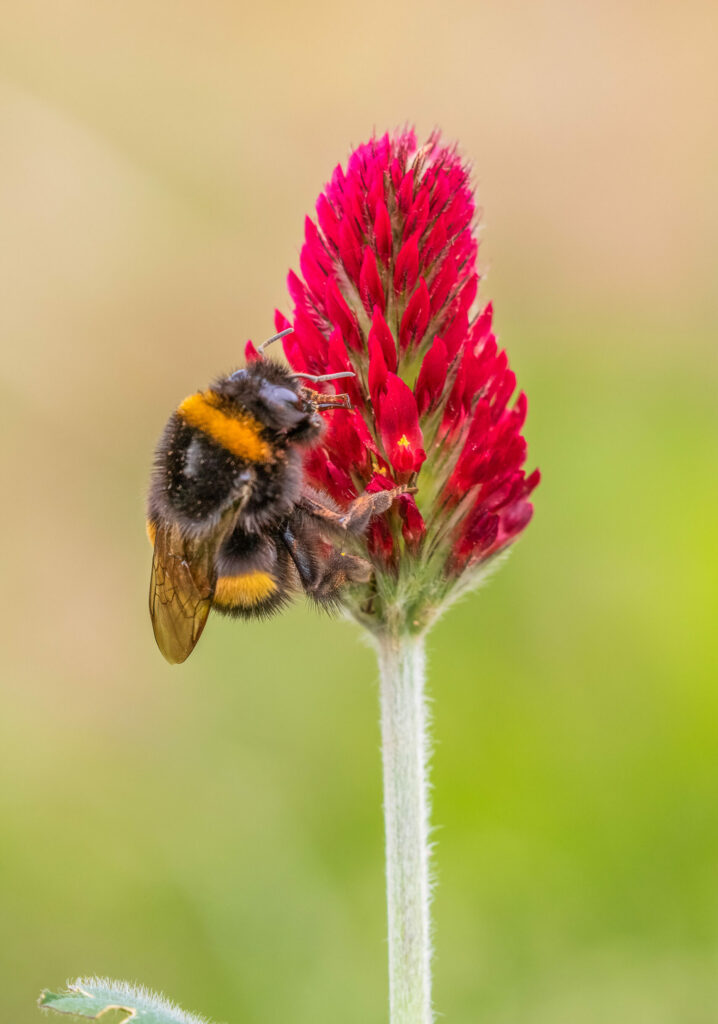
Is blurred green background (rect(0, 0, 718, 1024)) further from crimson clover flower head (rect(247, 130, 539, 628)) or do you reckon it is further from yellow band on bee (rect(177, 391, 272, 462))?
yellow band on bee (rect(177, 391, 272, 462))

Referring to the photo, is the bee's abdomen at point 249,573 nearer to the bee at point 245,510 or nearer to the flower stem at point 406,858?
the bee at point 245,510

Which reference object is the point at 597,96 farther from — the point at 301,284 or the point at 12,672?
the point at 301,284

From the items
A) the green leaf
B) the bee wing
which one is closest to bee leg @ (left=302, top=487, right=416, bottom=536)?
the bee wing

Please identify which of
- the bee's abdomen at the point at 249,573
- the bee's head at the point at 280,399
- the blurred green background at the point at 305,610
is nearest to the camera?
the bee's head at the point at 280,399

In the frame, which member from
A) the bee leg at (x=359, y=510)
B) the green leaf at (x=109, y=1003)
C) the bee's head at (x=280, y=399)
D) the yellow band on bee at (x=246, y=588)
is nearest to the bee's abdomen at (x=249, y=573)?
the yellow band on bee at (x=246, y=588)

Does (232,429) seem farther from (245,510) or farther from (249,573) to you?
(249,573)

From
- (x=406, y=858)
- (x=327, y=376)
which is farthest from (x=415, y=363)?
(x=406, y=858)
